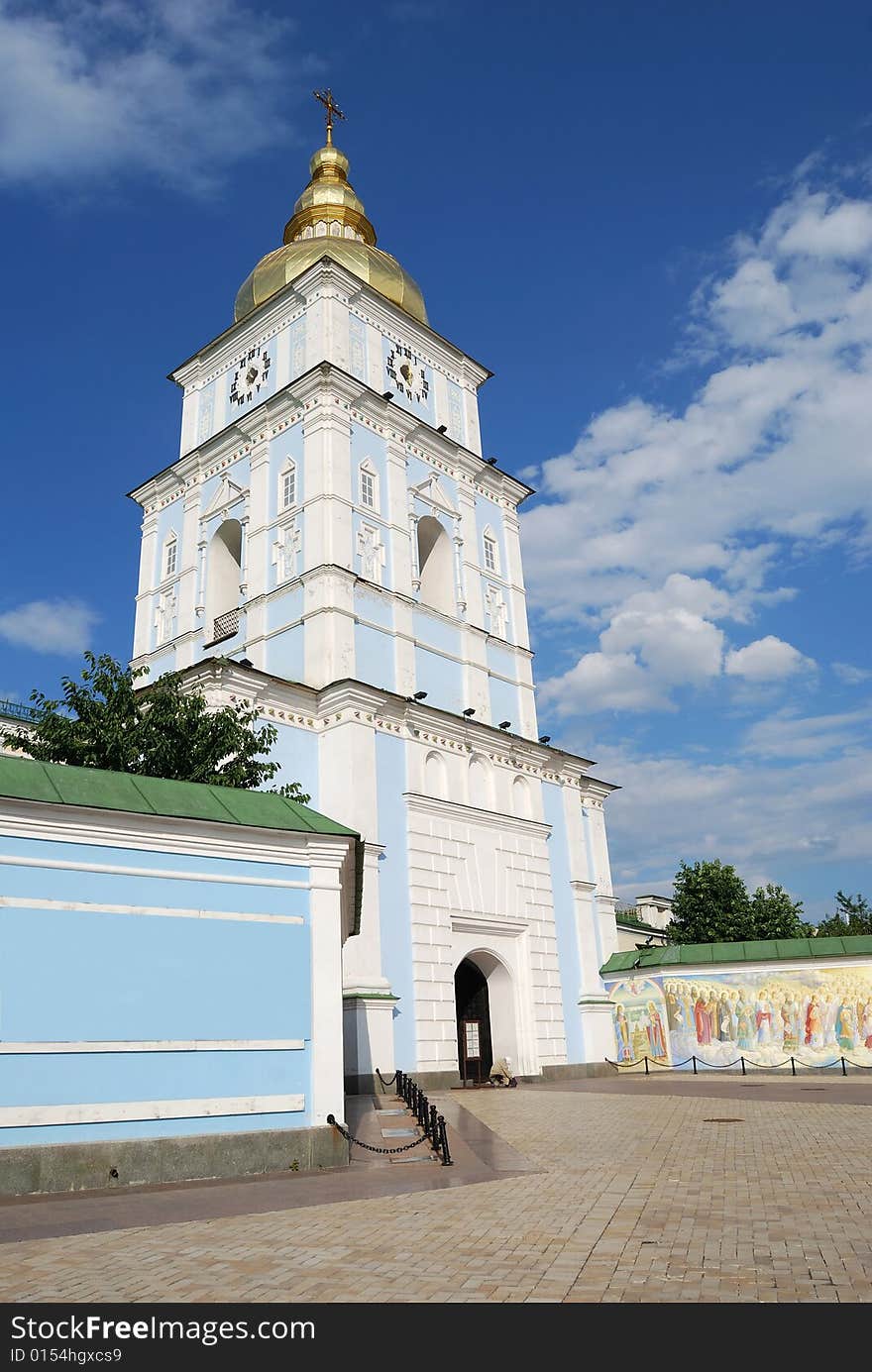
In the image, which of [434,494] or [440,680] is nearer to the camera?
[440,680]

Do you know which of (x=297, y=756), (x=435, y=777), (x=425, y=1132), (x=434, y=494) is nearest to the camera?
(x=425, y=1132)

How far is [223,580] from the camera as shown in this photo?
30.2 m

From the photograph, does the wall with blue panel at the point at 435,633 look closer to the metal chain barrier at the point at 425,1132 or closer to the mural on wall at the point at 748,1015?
the mural on wall at the point at 748,1015

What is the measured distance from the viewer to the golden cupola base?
32.2m

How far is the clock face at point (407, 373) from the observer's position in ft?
103

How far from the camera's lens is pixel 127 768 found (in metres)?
16.7

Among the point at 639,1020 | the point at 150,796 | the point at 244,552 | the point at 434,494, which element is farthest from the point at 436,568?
the point at 150,796

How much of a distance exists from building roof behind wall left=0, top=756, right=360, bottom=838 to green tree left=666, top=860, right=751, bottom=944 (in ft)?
108

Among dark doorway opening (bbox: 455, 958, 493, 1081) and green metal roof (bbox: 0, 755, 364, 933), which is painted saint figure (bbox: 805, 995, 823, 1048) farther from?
green metal roof (bbox: 0, 755, 364, 933)

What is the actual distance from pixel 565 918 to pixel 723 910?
15.6m

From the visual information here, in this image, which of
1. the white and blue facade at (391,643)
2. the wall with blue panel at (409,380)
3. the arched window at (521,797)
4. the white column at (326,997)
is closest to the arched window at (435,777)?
the white and blue facade at (391,643)

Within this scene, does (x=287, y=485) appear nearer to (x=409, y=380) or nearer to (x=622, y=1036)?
(x=409, y=380)
